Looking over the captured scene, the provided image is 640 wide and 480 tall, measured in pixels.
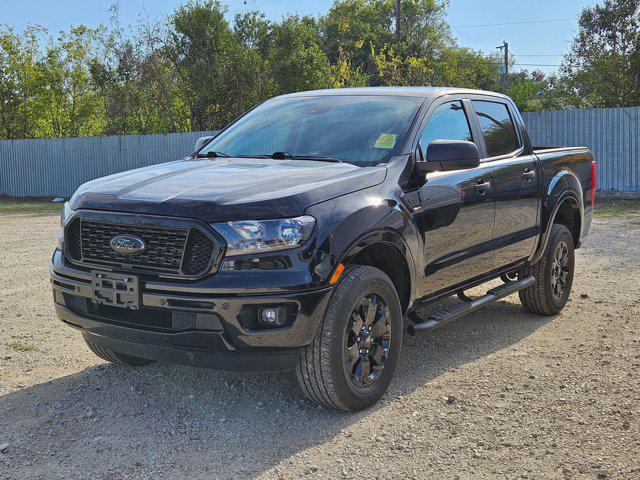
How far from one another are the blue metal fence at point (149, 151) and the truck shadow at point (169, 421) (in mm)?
14304

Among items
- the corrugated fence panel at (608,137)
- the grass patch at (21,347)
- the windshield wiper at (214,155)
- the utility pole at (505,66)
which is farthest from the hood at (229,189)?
the utility pole at (505,66)

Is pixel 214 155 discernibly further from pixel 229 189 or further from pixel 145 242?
pixel 145 242

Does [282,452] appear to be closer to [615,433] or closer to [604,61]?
[615,433]

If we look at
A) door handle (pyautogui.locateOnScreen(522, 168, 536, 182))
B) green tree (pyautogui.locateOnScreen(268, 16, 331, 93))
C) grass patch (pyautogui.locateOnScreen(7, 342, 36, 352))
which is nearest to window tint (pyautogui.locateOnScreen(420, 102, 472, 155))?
door handle (pyautogui.locateOnScreen(522, 168, 536, 182))

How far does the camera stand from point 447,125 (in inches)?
201

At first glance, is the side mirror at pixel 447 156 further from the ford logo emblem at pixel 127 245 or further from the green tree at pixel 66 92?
the green tree at pixel 66 92

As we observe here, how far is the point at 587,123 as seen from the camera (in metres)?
A: 18.3

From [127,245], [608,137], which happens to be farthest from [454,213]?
[608,137]

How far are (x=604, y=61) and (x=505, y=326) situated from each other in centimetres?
1782

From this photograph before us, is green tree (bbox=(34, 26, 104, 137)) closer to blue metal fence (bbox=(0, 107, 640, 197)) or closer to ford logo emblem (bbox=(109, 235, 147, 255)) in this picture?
blue metal fence (bbox=(0, 107, 640, 197))

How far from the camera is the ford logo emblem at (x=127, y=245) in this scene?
370 centimetres

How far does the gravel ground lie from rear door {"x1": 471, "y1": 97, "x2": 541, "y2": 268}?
2.54ft

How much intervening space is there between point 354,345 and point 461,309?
1291 millimetres

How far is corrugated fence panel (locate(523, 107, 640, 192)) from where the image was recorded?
1770 centimetres
